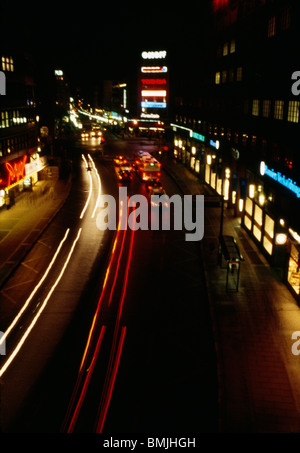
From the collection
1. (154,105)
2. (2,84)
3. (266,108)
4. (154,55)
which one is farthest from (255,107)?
(154,55)

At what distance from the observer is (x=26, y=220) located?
36031mm

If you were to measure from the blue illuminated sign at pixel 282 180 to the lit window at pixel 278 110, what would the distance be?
10.7ft

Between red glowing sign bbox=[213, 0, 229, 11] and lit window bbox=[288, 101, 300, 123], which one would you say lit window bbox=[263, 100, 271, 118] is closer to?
lit window bbox=[288, 101, 300, 123]

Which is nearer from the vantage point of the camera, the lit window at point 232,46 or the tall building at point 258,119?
the tall building at point 258,119

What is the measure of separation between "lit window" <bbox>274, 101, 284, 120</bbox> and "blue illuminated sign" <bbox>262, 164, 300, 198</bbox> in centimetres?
327

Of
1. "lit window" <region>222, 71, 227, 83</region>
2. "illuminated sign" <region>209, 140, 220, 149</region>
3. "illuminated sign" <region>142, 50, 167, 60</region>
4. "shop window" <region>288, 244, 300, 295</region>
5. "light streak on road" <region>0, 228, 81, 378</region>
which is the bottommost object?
"light streak on road" <region>0, 228, 81, 378</region>

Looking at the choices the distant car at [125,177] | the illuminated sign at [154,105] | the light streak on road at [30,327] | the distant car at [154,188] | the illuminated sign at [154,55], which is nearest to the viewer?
the light streak on road at [30,327]

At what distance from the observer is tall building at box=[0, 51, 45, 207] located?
39.0 metres

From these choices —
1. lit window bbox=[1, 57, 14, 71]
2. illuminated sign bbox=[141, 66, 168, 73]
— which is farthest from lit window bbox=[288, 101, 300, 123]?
illuminated sign bbox=[141, 66, 168, 73]

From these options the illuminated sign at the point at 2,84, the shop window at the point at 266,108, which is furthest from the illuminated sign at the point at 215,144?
the illuminated sign at the point at 2,84

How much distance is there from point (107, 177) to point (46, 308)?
127ft

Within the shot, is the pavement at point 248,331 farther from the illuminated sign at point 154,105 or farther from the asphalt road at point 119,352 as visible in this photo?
the illuminated sign at point 154,105

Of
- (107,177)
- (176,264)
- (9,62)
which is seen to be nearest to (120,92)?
(107,177)

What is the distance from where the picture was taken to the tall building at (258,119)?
23703mm
